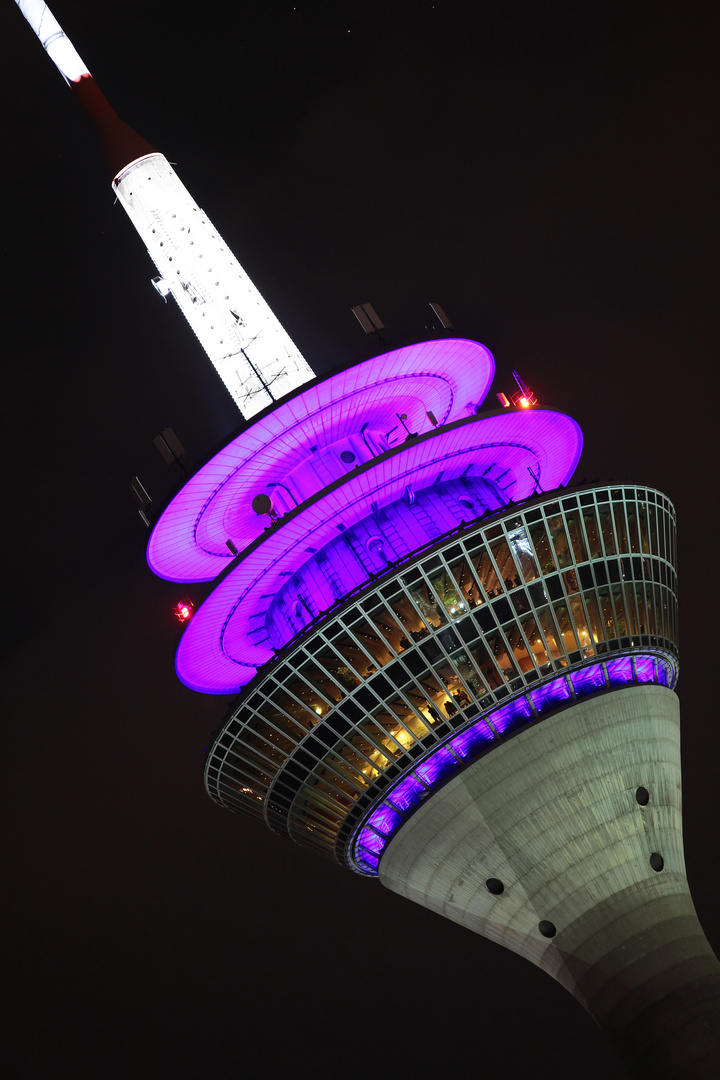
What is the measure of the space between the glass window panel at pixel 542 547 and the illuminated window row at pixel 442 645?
5 cm

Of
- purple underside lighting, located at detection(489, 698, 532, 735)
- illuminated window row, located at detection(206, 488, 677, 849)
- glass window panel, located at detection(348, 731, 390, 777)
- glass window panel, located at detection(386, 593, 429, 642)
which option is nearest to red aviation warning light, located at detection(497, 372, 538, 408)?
illuminated window row, located at detection(206, 488, 677, 849)

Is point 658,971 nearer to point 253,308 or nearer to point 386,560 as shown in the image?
point 386,560

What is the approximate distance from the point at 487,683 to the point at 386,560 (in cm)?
599

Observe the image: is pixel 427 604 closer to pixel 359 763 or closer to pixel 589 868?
pixel 359 763

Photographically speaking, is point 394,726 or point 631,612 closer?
point 394,726

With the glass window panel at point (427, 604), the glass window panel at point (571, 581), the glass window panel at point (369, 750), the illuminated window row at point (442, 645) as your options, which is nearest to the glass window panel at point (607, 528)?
the illuminated window row at point (442, 645)

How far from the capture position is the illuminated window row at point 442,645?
1313 inches

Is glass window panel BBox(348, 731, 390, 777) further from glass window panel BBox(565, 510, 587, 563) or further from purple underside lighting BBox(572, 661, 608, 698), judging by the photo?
glass window panel BBox(565, 510, 587, 563)

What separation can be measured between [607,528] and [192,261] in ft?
76.0

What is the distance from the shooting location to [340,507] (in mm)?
35250

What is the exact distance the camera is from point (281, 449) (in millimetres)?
36281

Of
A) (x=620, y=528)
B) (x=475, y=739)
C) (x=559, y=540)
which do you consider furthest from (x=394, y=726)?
(x=620, y=528)

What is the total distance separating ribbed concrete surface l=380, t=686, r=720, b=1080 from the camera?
103 ft

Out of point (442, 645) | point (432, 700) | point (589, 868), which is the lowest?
point (589, 868)
